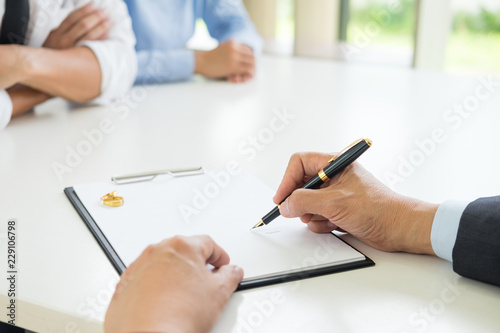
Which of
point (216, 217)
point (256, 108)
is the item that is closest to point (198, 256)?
point (216, 217)

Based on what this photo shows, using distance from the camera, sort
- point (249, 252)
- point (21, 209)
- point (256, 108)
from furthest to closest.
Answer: point (256, 108) → point (21, 209) → point (249, 252)

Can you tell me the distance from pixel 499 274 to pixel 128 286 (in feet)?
1.21

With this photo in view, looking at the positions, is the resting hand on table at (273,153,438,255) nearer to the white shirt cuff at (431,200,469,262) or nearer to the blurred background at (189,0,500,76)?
the white shirt cuff at (431,200,469,262)

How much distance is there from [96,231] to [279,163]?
0.38 metres

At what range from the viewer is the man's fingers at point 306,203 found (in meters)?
0.70

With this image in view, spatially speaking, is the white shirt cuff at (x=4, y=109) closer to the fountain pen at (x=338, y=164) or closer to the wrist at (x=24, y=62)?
the wrist at (x=24, y=62)

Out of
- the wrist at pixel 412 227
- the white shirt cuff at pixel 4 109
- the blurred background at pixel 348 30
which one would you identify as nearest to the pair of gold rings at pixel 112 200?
the wrist at pixel 412 227

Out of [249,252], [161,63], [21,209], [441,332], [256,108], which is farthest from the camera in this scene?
[161,63]

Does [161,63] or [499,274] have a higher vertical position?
[161,63]

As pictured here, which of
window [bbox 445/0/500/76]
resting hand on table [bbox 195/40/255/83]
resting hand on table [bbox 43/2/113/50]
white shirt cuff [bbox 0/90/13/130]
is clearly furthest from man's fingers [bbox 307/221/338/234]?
window [bbox 445/0/500/76]

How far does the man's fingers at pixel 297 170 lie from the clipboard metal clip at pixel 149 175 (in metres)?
0.20

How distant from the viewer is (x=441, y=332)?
0.53m

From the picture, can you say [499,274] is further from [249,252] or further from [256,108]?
[256,108]

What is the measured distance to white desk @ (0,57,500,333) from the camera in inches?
22.2
